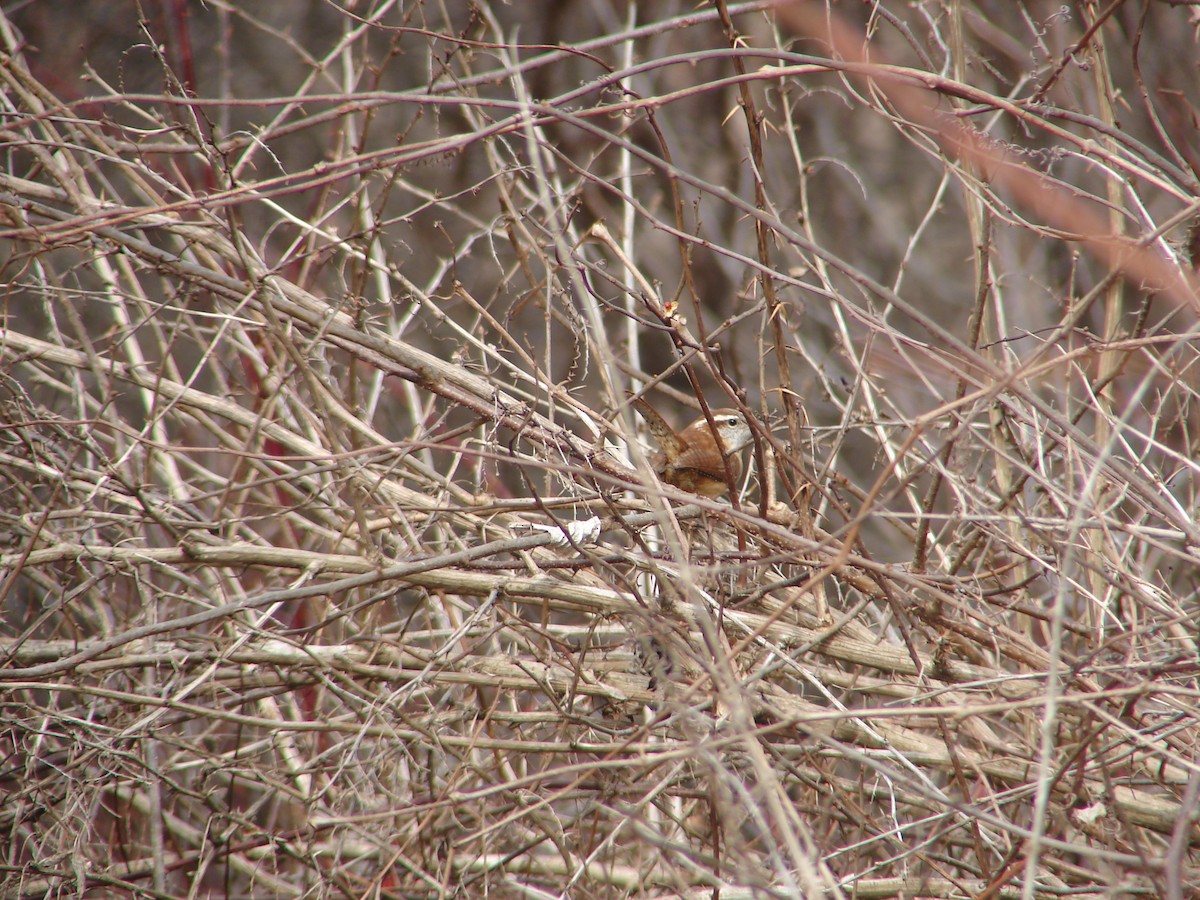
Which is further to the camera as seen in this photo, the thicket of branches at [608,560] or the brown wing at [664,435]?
the brown wing at [664,435]

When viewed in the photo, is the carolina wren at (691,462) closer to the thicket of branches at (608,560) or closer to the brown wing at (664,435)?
the brown wing at (664,435)

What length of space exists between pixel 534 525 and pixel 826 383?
1283 mm

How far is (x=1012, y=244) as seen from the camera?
705 centimetres

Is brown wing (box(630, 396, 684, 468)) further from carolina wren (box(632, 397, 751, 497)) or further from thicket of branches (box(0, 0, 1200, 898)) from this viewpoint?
thicket of branches (box(0, 0, 1200, 898))

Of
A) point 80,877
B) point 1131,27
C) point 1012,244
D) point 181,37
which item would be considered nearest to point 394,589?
point 80,877

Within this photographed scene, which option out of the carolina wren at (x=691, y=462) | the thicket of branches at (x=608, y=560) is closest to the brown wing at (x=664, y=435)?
the carolina wren at (x=691, y=462)

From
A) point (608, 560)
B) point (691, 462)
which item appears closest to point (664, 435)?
point (691, 462)

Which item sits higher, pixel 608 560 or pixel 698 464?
pixel 608 560

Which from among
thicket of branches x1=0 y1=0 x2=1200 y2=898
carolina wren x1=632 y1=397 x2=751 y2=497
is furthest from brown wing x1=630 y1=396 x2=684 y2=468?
thicket of branches x1=0 y1=0 x2=1200 y2=898

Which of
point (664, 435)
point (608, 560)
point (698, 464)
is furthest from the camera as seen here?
point (698, 464)

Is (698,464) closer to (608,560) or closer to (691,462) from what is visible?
(691,462)

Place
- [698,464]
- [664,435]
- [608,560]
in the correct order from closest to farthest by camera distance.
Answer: [608,560]
[664,435]
[698,464]

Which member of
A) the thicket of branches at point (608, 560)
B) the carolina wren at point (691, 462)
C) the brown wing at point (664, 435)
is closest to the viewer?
the thicket of branches at point (608, 560)

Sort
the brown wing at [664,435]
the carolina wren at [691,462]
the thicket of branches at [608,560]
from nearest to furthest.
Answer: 1. the thicket of branches at [608,560]
2. the brown wing at [664,435]
3. the carolina wren at [691,462]
